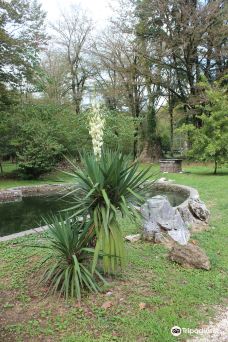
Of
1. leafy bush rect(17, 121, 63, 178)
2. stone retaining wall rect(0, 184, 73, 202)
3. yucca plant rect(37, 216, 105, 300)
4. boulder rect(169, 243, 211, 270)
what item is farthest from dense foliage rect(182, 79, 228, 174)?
yucca plant rect(37, 216, 105, 300)

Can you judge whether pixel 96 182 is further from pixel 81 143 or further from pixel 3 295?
pixel 81 143

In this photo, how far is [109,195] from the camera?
3.23 metres

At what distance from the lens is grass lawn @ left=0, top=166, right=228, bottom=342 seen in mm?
2428

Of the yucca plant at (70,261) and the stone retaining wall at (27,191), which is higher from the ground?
the yucca plant at (70,261)

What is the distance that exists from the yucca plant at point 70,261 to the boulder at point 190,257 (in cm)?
95

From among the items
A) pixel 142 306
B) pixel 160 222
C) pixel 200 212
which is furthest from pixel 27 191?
pixel 142 306

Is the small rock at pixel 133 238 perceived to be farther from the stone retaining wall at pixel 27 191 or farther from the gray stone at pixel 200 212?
the stone retaining wall at pixel 27 191

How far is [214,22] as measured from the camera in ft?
58.0

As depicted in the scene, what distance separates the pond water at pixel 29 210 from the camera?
6.60m

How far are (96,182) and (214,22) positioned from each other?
17430 millimetres

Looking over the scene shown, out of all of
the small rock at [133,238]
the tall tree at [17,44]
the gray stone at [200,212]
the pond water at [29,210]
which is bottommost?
the pond water at [29,210]

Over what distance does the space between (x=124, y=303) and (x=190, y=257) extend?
3.56ft

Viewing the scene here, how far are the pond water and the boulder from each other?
2583 mm

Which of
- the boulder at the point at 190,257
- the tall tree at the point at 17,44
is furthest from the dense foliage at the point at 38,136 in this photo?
the boulder at the point at 190,257
